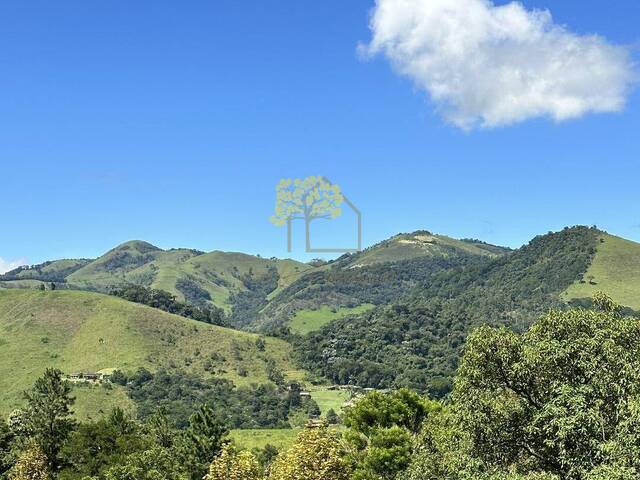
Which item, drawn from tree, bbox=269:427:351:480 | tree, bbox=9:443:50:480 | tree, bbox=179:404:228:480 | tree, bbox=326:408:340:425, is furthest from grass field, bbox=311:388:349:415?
tree, bbox=269:427:351:480

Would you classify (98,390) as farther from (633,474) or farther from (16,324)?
(633,474)

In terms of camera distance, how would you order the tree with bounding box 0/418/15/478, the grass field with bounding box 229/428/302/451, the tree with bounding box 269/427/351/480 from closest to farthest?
the tree with bounding box 269/427/351/480 → the tree with bounding box 0/418/15/478 → the grass field with bounding box 229/428/302/451

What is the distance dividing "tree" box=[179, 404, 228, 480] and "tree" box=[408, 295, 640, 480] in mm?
48427

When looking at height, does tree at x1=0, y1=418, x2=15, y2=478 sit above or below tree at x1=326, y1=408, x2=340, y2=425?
above

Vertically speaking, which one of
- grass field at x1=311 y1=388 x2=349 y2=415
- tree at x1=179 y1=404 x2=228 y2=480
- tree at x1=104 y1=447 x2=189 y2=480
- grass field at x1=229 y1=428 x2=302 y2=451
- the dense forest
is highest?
the dense forest

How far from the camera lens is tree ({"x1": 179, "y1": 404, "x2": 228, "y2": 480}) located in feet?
216

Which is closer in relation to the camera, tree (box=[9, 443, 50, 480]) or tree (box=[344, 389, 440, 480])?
tree (box=[344, 389, 440, 480])

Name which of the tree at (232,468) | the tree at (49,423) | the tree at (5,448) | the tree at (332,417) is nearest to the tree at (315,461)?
the tree at (232,468)

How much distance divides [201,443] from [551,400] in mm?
54941

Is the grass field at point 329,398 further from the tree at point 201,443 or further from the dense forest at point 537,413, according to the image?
the dense forest at point 537,413

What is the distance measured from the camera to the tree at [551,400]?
19.8 meters

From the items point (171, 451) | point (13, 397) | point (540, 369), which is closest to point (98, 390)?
point (13, 397)

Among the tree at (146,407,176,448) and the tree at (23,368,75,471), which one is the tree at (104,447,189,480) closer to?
the tree at (23,368,75,471)

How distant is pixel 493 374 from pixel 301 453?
33.0ft
